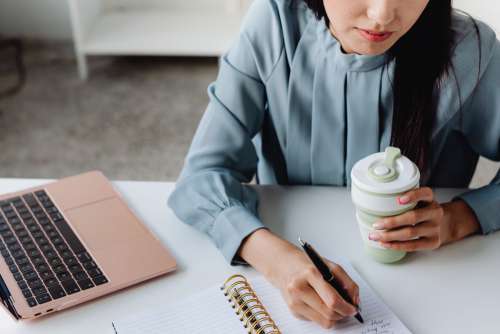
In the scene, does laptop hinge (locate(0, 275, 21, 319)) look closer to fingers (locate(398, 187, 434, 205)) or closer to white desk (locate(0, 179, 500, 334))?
white desk (locate(0, 179, 500, 334))

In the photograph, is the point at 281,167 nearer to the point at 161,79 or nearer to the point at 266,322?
the point at 266,322

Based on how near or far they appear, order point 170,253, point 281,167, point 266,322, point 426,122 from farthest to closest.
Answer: point 281,167, point 426,122, point 170,253, point 266,322

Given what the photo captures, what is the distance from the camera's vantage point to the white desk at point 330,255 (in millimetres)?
834

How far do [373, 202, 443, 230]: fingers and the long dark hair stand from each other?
18cm

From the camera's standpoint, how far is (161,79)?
111 inches

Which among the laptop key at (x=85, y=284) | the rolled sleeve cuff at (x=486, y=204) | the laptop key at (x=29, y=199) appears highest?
the rolled sleeve cuff at (x=486, y=204)

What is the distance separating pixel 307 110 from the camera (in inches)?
43.4

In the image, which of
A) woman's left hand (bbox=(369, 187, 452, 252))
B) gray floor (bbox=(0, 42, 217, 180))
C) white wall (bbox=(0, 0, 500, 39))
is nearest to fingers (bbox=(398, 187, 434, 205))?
woman's left hand (bbox=(369, 187, 452, 252))

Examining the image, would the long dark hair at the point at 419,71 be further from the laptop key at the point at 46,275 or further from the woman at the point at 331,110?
the laptop key at the point at 46,275

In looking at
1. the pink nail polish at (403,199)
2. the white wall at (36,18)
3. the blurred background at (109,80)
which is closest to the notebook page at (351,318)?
the pink nail polish at (403,199)

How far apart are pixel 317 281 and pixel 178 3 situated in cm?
241

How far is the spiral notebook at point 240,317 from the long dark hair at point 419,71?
0.29 meters

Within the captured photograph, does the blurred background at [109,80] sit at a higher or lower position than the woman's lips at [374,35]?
lower

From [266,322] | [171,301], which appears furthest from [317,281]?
[171,301]
